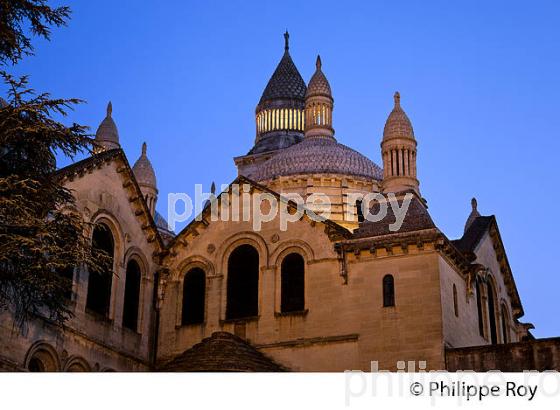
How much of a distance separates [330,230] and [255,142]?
86.3 ft

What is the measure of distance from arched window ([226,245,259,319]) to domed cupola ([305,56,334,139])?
16.2 meters

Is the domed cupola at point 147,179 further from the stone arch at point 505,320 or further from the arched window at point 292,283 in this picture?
the stone arch at point 505,320

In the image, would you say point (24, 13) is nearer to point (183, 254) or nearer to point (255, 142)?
point (183, 254)

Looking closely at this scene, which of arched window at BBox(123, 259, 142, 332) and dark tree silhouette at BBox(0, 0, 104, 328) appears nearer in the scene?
dark tree silhouette at BBox(0, 0, 104, 328)

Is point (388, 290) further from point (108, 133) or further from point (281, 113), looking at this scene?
point (281, 113)

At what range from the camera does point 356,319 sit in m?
32.3

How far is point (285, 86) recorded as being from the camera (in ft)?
194

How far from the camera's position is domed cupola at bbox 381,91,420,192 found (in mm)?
36562

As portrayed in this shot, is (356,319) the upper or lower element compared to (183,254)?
lower

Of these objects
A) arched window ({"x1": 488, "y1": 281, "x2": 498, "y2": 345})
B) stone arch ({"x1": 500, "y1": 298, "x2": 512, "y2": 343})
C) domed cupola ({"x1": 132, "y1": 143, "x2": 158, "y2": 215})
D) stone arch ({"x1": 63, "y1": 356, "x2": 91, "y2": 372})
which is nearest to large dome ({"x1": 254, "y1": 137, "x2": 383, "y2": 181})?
domed cupola ({"x1": 132, "y1": 143, "x2": 158, "y2": 215})

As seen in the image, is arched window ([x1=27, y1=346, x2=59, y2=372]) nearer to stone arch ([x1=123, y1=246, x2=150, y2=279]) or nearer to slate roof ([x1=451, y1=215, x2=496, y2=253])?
stone arch ([x1=123, y1=246, x2=150, y2=279])

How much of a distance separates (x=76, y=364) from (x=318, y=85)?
78.6ft
